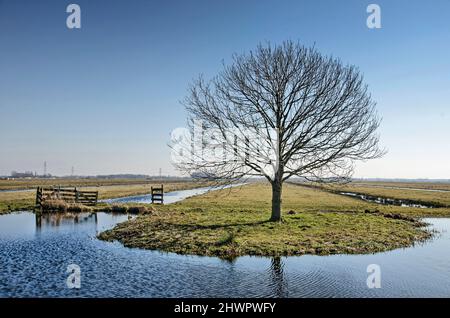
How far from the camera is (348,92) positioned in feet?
77.8

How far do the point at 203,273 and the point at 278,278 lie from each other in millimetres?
2932

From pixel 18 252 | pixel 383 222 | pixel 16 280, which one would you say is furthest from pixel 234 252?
pixel 383 222

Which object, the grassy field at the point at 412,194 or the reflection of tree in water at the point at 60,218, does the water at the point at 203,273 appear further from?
the grassy field at the point at 412,194

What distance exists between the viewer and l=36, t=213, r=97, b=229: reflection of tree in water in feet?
93.9

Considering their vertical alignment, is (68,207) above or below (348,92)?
below

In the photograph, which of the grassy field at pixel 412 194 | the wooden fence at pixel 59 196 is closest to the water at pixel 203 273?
the grassy field at pixel 412 194

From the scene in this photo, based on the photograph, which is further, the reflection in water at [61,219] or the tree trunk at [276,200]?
the reflection in water at [61,219]

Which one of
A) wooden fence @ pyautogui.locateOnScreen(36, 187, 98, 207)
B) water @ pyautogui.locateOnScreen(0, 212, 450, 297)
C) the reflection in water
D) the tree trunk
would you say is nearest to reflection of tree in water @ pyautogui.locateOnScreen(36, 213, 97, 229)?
the reflection in water

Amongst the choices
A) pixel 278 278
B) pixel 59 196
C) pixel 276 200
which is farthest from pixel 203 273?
pixel 59 196

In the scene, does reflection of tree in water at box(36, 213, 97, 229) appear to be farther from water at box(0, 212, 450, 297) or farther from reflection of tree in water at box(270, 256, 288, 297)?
reflection of tree in water at box(270, 256, 288, 297)

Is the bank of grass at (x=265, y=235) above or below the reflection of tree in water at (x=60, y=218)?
above

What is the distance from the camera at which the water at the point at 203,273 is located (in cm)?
1183
